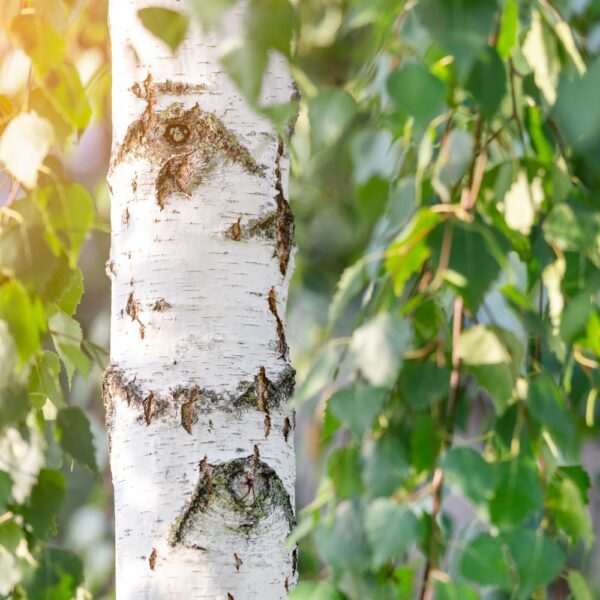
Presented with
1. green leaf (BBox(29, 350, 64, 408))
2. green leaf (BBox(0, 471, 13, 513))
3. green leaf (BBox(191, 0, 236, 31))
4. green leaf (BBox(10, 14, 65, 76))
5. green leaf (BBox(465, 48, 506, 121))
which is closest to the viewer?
green leaf (BBox(191, 0, 236, 31))

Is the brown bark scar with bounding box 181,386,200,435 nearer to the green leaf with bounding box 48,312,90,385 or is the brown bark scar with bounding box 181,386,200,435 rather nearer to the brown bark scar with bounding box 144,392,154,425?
the brown bark scar with bounding box 144,392,154,425

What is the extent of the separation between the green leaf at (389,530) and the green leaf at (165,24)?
13.4 inches

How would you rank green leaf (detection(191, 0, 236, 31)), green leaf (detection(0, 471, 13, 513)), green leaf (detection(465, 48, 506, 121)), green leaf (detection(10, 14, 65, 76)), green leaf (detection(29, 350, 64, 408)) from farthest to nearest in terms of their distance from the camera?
green leaf (detection(29, 350, 64, 408)) < green leaf (detection(0, 471, 13, 513)) < green leaf (detection(10, 14, 65, 76)) < green leaf (detection(465, 48, 506, 121)) < green leaf (detection(191, 0, 236, 31))

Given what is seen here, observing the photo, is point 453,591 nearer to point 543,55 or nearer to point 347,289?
point 347,289

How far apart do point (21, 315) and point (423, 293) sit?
298mm

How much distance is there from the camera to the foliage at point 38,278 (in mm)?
748

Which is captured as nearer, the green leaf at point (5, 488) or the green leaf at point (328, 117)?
the green leaf at point (328, 117)

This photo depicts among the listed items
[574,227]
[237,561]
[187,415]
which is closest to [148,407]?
[187,415]

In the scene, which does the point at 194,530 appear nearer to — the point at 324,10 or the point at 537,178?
the point at 537,178

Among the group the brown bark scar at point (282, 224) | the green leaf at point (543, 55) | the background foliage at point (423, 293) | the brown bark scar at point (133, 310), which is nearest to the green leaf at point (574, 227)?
the background foliage at point (423, 293)

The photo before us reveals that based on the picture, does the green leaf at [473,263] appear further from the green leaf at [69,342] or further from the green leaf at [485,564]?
the green leaf at [69,342]

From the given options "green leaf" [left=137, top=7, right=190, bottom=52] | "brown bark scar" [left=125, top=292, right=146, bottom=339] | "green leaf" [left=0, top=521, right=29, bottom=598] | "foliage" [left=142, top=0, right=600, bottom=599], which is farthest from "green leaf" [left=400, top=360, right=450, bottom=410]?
"green leaf" [left=0, top=521, right=29, bottom=598]

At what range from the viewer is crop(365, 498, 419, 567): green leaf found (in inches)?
26.7

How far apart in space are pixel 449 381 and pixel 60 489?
36 cm
